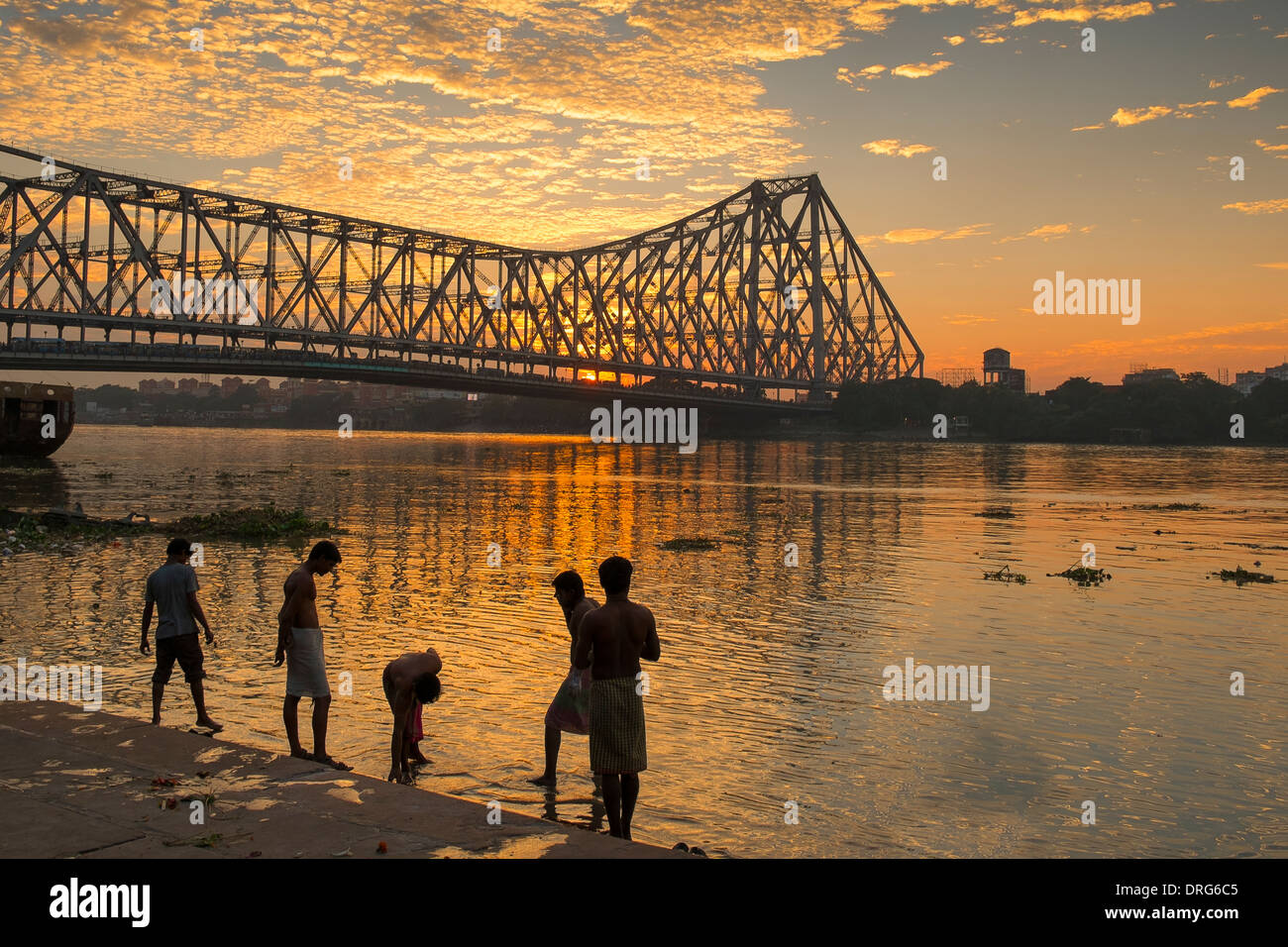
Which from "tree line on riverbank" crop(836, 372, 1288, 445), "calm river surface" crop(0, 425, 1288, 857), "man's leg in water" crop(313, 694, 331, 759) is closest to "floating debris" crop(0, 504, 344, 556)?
"calm river surface" crop(0, 425, 1288, 857)

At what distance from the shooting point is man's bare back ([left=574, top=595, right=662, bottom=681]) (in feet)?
24.9

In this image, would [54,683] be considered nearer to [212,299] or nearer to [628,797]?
[628,797]

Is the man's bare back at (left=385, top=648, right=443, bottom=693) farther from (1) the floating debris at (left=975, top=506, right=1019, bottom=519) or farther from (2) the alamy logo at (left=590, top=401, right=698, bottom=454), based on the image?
(2) the alamy logo at (left=590, top=401, right=698, bottom=454)

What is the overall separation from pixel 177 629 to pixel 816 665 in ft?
23.9

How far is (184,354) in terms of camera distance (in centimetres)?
7462

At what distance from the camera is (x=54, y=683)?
11.4 m

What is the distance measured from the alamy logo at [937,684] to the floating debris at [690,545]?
1241cm

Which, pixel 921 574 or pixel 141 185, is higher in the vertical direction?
pixel 141 185

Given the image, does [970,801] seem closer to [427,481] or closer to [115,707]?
[115,707]
